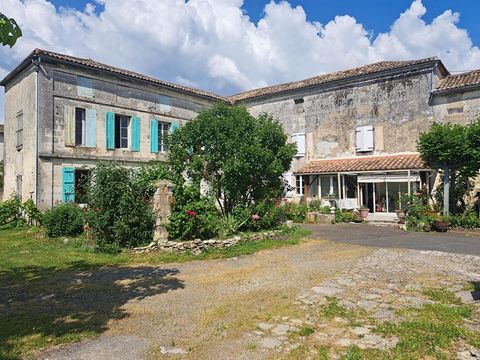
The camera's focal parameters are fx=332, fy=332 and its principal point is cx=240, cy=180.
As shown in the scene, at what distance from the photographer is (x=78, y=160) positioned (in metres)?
15.1

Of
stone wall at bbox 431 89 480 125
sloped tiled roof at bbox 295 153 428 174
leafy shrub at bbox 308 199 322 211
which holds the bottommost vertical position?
leafy shrub at bbox 308 199 322 211

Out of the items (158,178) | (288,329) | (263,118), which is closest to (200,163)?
(158,178)

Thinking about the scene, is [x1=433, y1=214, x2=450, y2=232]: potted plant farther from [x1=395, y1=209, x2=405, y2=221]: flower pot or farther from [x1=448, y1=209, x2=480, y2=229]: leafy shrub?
[x1=395, y1=209, x2=405, y2=221]: flower pot

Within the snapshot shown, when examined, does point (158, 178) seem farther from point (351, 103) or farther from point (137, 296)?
point (351, 103)

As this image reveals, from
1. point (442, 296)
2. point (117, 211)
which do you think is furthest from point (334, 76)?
point (442, 296)

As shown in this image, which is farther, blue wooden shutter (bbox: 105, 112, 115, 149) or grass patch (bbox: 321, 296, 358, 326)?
blue wooden shutter (bbox: 105, 112, 115, 149)

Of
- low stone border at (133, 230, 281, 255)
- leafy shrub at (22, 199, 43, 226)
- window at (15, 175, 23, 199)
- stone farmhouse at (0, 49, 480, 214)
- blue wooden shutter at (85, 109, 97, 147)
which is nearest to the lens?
low stone border at (133, 230, 281, 255)

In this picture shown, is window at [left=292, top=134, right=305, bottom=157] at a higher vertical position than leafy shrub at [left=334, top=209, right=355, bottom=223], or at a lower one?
higher

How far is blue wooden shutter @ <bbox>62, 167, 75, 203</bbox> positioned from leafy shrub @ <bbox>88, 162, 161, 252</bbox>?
649 centimetres

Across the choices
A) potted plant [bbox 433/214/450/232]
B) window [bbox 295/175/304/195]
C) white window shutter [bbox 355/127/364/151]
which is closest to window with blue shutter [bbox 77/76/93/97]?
window [bbox 295/175/304/195]

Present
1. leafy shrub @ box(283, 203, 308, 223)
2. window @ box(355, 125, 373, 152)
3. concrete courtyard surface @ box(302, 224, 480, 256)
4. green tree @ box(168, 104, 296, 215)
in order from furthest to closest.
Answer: window @ box(355, 125, 373, 152) → leafy shrub @ box(283, 203, 308, 223) → green tree @ box(168, 104, 296, 215) → concrete courtyard surface @ box(302, 224, 480, 256)

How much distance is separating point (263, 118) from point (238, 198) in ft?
9.62

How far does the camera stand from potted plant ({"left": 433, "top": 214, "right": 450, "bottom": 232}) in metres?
13.0

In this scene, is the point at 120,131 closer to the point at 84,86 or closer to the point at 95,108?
the point at 95,108
